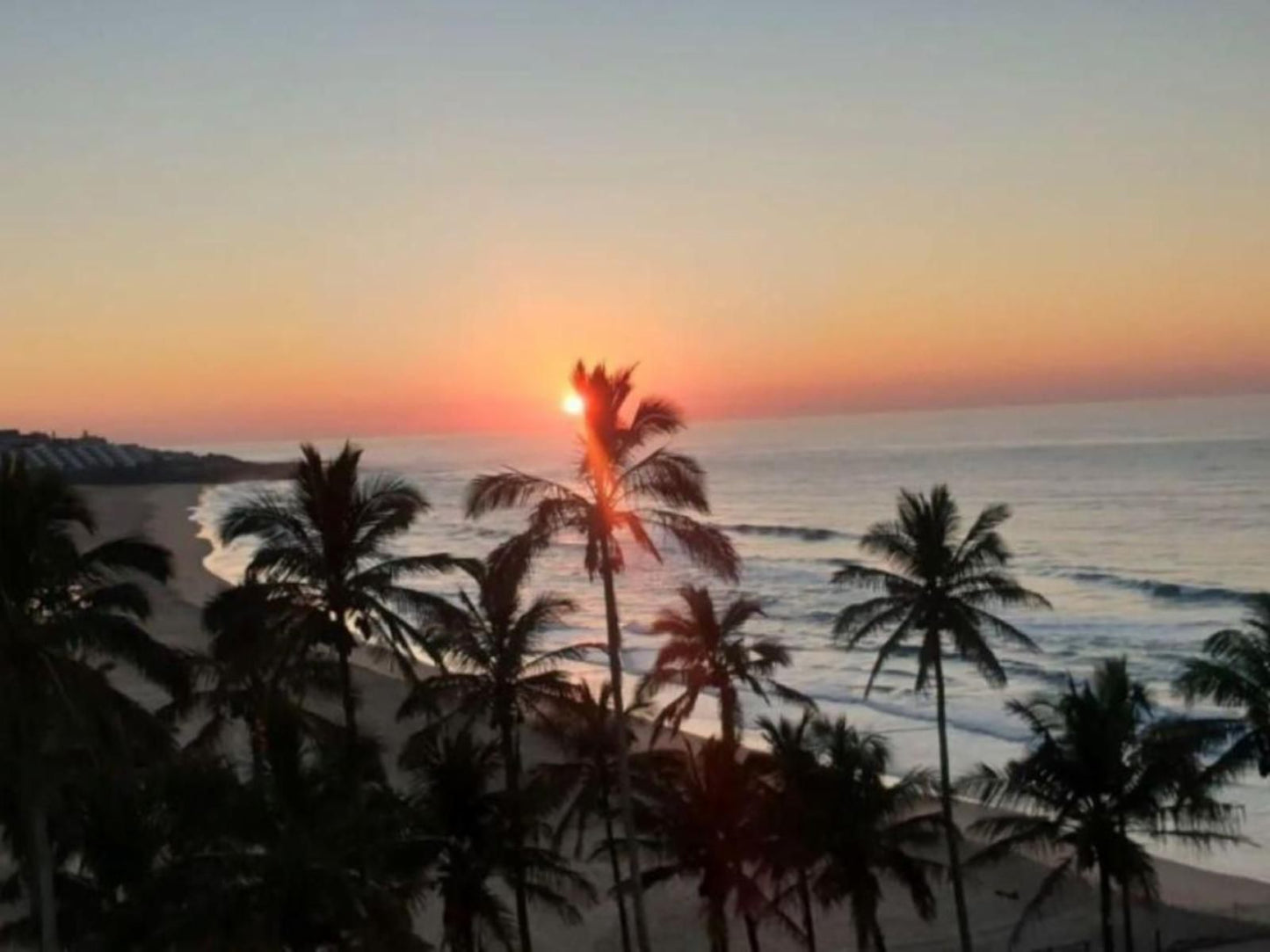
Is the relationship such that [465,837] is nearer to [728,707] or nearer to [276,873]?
[728,707]

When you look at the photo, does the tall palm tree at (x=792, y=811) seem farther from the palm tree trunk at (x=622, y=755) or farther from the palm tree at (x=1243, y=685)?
the palm tree at (x=1243, y=685)

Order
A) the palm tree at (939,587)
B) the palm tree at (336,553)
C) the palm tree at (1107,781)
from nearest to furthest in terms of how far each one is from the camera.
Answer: the palm tree at (336,553)
the palm tree at (1107,781)
the palm tree at (939,587)

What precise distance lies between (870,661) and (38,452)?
6648 inches

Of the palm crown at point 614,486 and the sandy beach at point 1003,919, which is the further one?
the sandy beach at point 1003,919

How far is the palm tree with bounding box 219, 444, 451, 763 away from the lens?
776 inches

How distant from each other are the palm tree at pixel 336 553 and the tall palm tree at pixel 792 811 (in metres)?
6.19

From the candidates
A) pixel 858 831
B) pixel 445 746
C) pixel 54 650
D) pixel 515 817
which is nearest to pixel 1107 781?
pixel 858 831

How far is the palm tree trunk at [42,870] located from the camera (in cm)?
1619

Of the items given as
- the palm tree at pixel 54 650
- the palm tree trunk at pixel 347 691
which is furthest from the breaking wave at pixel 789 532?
the palm tree at pixel 54 650

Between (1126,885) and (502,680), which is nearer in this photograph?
(502,680)

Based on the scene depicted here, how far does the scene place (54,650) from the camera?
15.9m

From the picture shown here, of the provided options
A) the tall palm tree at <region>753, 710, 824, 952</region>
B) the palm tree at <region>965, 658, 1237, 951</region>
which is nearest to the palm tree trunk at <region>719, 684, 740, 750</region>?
the tall palm tree at <region>753, 710, 824, 952</region>

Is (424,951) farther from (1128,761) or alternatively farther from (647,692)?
(1128,761)

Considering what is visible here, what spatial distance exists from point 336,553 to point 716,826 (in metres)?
7.31
